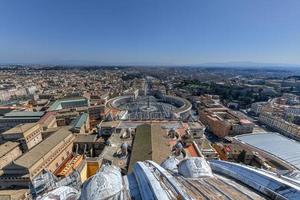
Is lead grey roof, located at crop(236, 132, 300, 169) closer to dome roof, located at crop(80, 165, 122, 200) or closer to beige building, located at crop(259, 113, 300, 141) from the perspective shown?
beige building, located at crop(259, 113, 300, 141)

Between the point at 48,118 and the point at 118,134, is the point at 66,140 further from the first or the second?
the point at 48,118

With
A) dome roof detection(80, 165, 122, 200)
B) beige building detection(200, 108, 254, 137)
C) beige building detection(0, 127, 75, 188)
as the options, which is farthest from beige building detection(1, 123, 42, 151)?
beige building detection(200, 108, 254, 137)

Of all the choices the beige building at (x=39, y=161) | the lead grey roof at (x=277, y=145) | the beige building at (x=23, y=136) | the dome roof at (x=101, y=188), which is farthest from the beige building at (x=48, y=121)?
the lead grey roof at (x=277, y=145)

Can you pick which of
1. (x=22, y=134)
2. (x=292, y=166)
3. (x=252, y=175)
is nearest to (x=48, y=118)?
(x=22, y=134)

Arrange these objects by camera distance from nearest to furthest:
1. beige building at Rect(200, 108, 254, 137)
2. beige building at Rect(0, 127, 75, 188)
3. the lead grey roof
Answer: beige building at Rect(0, 127, 75, 188), the lead grey roof, beige building at Rect(200, 108, 254, 137)

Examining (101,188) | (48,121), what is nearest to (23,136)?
(48,121)

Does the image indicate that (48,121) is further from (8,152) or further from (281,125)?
(281,125)

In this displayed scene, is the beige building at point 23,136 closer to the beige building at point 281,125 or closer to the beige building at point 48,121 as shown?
the beige building at point 48,121
